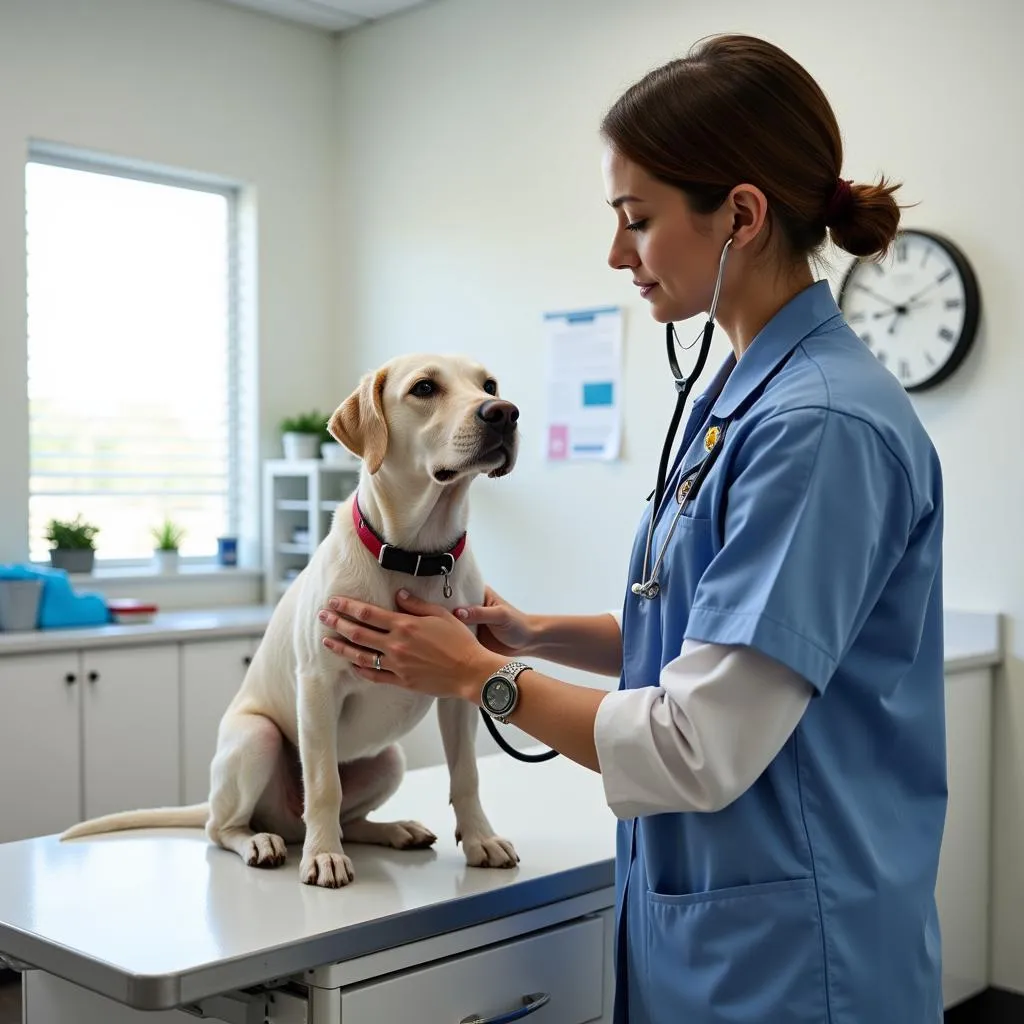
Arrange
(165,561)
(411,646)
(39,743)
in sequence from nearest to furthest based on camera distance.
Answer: (411,646)
(39,743)
(165,561)

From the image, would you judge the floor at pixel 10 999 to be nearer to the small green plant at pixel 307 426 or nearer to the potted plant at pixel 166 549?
the potted plant at pixel 166 549

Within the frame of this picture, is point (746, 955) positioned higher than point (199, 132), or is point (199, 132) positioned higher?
point (199, 132)

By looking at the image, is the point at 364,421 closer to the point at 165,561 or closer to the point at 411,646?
the point at 411,646

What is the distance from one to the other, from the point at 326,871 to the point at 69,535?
2.87 metres

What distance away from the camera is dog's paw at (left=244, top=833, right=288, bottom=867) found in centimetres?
149

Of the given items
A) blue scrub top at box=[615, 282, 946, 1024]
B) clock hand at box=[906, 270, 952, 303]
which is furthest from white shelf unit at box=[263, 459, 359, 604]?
blue scrub top at box=[615, 282, 946, 1024]

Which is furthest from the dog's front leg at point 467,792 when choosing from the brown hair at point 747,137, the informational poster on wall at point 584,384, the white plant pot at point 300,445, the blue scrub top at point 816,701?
the white plant pot at point 300,445

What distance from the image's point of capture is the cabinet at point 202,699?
372cm

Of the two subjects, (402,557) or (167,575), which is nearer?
(402,557)

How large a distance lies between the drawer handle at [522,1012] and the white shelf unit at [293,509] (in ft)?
10.1

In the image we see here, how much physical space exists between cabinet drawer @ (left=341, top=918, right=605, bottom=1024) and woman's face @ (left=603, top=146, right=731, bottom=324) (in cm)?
75

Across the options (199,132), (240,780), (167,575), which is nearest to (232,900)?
(240,780)

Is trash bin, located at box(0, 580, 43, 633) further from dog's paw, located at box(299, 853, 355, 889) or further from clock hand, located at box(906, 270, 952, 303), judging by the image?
clock hand, located at box(906, 270, 952, 303)

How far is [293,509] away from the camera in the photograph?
4.62 m
